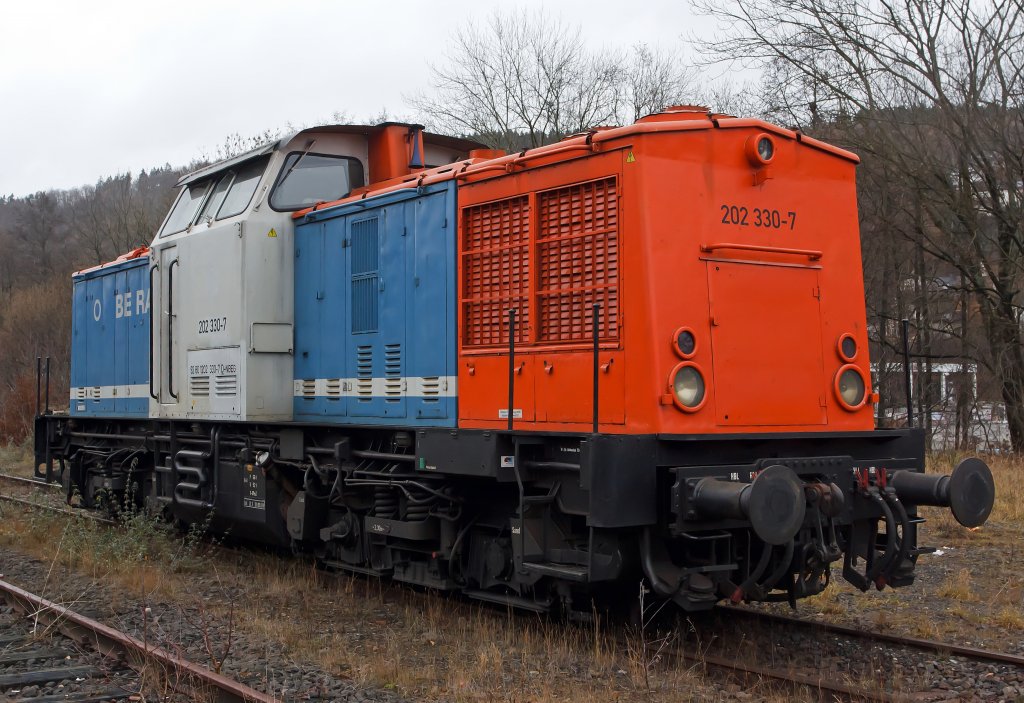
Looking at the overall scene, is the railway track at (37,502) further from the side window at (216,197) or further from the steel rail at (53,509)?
the side window at (216,197)

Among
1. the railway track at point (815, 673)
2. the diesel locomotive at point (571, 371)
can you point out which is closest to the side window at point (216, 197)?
the diesel locomotive at point (571, 371)

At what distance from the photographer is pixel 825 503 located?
216 inches

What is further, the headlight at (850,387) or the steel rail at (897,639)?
the headlight at (850,387)

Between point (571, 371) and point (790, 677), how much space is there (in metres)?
2.10

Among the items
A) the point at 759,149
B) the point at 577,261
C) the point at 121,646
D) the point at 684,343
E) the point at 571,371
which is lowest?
the point at 121,646

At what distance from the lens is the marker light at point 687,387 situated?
5.55m

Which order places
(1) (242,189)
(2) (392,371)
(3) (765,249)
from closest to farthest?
(3) (765,249) → (2) (392,371) → (1) (242,189)

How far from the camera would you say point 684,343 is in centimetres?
566

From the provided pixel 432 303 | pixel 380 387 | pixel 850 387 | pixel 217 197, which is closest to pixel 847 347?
pixel 850 387

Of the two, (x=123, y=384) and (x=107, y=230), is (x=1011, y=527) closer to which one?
(x=123, y=384)

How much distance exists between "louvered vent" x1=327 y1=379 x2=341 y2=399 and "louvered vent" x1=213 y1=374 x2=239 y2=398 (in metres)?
0.86

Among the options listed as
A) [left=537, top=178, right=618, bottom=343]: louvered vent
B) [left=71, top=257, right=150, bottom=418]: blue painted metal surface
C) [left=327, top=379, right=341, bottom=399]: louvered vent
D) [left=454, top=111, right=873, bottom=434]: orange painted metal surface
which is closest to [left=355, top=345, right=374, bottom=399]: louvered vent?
[left=327, top=379, right=341, bottom=399]: louvered vent

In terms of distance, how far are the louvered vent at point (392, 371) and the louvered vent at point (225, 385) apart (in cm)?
161

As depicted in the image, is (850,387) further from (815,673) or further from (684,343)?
(815,673)
